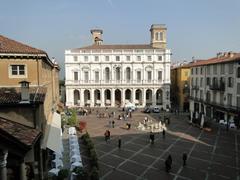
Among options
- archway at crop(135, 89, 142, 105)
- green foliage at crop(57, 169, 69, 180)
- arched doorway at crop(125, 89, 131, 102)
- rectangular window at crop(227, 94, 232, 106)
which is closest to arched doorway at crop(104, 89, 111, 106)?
arched doorway at crop(125, 89, 131, 102)

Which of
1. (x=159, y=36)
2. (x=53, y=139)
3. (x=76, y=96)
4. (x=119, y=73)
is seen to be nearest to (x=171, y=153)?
(x=53, y=139)

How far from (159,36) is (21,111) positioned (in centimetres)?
6452

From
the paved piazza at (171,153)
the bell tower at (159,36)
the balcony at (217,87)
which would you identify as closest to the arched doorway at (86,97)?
the bell tower at (159,36)

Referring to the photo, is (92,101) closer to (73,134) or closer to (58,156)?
(73,134)

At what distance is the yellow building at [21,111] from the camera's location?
301 inches

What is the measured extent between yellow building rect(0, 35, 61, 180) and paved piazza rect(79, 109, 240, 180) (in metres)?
5.98

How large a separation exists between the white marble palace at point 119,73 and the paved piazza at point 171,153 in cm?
2931

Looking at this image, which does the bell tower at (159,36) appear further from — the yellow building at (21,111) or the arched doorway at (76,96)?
the yellow building at (21,111)

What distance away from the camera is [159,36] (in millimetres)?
74938

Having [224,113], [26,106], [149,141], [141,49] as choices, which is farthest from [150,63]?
[26,106]

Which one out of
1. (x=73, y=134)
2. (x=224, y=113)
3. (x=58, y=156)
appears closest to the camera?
(x=58, y=156)

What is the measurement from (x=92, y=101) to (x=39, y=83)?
4418 centimetres

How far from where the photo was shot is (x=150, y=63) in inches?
2569

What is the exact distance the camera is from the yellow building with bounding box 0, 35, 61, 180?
7637 mm
